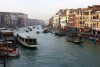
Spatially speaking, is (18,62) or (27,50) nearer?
(18,62)

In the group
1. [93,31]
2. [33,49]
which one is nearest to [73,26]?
[93,31]

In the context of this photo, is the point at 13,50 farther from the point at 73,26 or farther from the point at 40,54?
the point at 73,26

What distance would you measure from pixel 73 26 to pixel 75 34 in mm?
13144

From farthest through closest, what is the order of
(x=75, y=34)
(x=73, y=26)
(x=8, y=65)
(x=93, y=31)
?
(x=73, y=26) < (x=75, y=34) < (x=93, y=31) < (x=8, y=65)

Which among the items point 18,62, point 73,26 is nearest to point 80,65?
point 18,62

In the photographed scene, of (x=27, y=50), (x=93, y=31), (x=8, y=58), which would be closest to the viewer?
(x=8, y=58)

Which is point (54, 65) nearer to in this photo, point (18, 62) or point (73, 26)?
point (18, 62)

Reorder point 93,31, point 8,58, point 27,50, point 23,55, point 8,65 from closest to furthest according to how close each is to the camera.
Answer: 1. point 8,65
2. point 8,58
3. point 23,55
4. point 27,50
5. point 93,31

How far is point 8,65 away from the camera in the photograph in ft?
100

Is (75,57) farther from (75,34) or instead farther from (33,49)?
(75,34)

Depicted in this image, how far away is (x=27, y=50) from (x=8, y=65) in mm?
11154

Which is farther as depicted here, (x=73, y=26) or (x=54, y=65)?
(x=73, y=26)

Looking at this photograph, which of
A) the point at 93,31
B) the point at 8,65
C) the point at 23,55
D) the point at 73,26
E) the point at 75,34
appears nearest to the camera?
the point at 8,65

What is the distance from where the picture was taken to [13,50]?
3494cm
